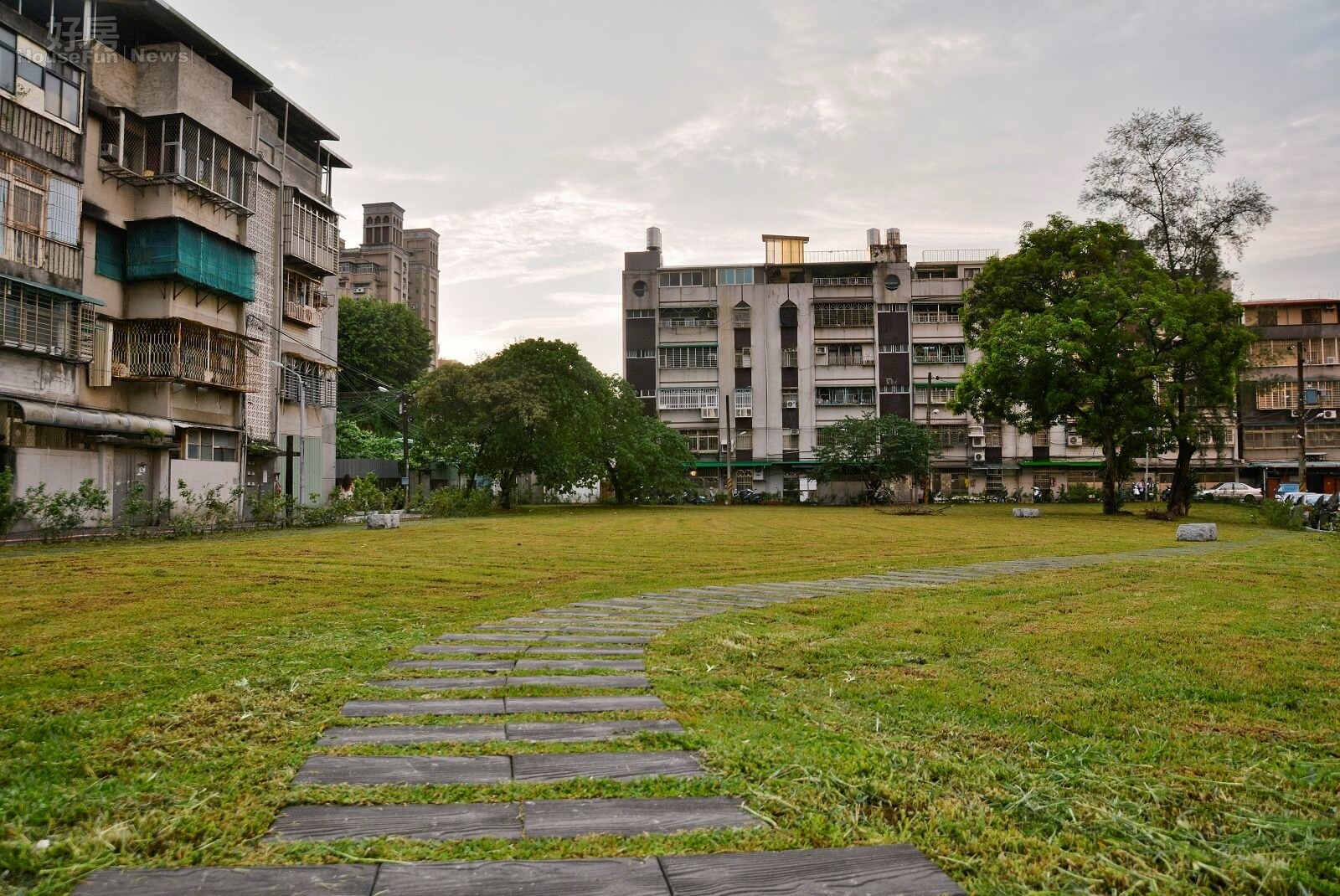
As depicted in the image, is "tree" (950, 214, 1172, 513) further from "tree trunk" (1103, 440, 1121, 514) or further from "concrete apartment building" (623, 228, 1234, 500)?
"concrete apartment building" (623, 228, 1234, 500)

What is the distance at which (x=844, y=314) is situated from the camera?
61.8 m

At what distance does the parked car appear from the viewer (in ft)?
161

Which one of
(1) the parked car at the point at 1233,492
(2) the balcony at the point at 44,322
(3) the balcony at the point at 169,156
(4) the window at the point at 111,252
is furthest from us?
(1) the parked car at the point at 1233,492

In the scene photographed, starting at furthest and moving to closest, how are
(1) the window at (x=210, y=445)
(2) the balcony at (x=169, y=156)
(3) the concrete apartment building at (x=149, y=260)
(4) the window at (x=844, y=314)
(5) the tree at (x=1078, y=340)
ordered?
1. (4) the window at (x=844, y=314)
2. (5) the tree at (x=1078, y=340)
3. (1) the window at (x=210, y=445)
4. (2) the balcony at (x=169, y=156)
5. (3) the concrete apartment building at (x=149, y=260)

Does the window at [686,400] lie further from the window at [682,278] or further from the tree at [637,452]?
the window at [682,278]

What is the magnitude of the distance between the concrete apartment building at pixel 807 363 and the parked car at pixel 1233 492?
494 centimetres

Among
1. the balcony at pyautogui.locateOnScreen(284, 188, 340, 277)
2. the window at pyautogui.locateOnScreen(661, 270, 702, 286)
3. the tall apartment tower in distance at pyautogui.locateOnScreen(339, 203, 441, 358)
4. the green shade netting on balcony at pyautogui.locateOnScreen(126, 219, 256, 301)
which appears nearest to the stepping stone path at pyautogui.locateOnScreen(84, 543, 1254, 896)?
the green shade netting on balcony at pyautogui.locateOnScreen(126, 219, 256, 301)

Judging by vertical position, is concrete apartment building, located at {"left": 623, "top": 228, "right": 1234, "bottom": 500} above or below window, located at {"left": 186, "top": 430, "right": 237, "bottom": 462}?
above

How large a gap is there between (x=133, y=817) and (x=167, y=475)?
2413 centimetres

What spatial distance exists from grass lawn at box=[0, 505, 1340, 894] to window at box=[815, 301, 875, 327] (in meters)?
53.4

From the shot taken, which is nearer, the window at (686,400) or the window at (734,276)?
the window at (686,400)

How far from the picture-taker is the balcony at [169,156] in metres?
21.8

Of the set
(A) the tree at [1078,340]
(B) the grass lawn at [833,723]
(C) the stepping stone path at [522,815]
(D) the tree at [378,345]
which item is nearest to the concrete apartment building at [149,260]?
(B) the grass lawn at [833,723]

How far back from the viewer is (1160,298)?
1163 inches
